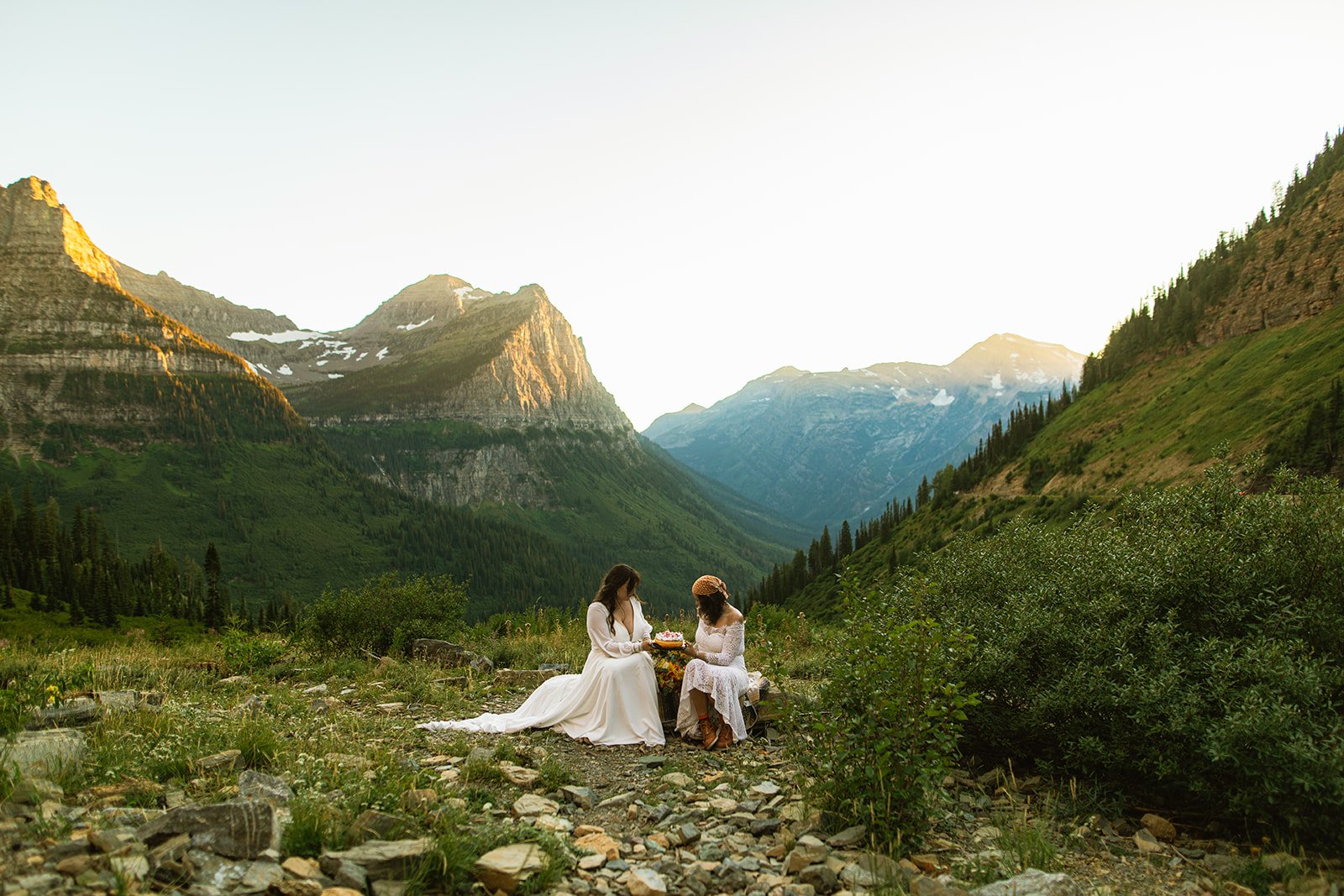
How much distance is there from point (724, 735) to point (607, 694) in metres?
1.82

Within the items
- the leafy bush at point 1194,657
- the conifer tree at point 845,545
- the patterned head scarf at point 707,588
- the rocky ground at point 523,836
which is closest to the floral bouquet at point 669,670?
the patterned head scarf at point 707,588

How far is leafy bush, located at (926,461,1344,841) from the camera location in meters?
6.11

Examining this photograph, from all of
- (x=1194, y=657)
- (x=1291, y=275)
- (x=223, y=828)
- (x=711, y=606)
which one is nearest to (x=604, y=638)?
(x=711, y=606)

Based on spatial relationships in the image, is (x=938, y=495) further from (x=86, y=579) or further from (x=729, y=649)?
(x=729, y=649)

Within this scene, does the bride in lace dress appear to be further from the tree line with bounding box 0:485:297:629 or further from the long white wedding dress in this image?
the tree line with bounding box 0:485:297:629

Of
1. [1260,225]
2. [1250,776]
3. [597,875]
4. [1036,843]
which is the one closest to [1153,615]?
[1250,776]

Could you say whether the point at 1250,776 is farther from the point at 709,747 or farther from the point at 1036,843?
the point at 709,747

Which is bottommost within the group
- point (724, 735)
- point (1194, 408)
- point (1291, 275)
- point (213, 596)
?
point (213, 596)

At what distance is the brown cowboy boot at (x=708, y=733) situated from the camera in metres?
10.0

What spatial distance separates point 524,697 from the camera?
13.3 meters

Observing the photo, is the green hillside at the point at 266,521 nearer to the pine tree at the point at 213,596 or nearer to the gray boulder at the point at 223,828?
the pine tree at the point at 213,596

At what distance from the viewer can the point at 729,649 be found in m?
10.6

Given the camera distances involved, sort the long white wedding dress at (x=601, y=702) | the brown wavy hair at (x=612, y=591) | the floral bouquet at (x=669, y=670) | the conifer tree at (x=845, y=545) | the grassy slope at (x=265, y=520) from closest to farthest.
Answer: the long white wedding dress at (x=601, y=702), the floral bouquet at (x=669, y=670), the brown wavy hair at (x=612, y=591), the conifer tree at (x=845, y=545), the grassy slope at (x=265, y=520)

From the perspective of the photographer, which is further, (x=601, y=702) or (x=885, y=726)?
(x=601, y=702)
